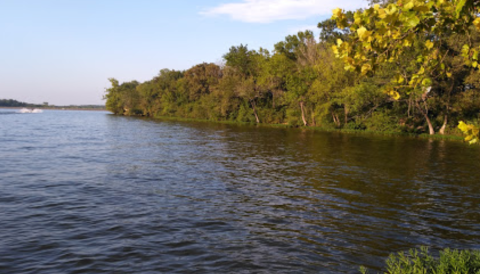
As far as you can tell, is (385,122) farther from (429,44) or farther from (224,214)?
(429,44)

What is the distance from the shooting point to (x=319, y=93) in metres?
60.1

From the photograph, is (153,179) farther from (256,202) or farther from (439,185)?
(439,185)

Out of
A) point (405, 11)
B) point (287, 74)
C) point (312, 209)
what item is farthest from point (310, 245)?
point (287, 74)

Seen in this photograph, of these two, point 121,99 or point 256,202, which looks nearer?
point 256,202

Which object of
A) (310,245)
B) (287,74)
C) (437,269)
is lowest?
(310,245)

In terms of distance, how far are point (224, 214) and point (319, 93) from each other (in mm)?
49816

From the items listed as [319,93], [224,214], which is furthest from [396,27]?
[319,93]

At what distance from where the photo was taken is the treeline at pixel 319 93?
46844 millimetres

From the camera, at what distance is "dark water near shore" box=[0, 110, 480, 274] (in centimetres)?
964

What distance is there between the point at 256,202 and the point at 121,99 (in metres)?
145

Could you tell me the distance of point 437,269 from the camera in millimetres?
5824

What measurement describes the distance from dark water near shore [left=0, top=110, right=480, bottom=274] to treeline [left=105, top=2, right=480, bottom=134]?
30.9 ft

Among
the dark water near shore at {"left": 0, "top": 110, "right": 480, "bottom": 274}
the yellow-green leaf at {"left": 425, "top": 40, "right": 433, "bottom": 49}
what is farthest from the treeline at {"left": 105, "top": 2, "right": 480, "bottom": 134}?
the yellow-green leaf at {"left": 425, "top": 40, "right": 433, "bottom": 49}

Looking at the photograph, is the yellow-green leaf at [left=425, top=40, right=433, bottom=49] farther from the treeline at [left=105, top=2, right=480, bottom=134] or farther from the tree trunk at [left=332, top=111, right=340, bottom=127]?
the tree trunk at [left=332, top=111, right=340, bottom=127]
